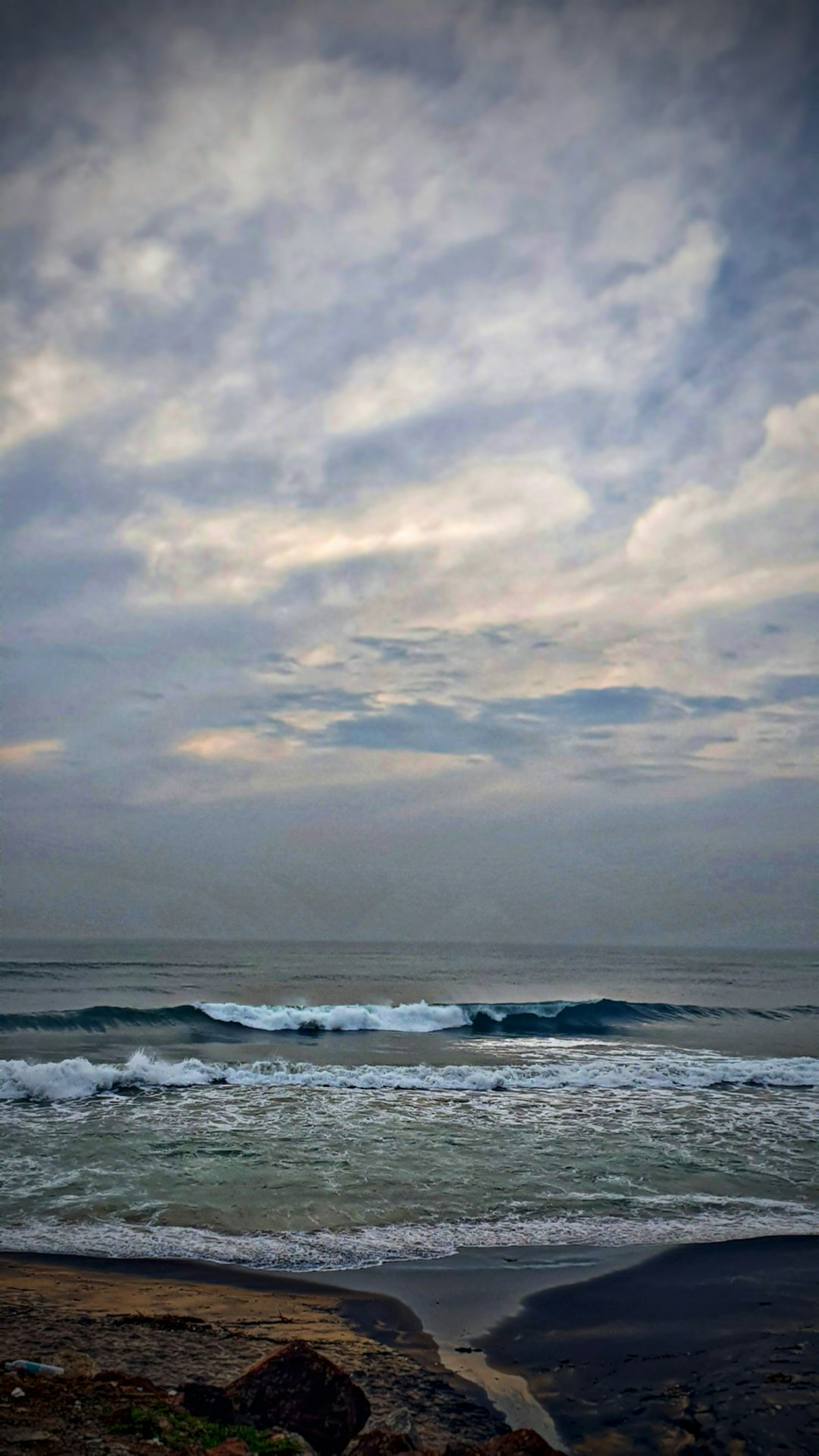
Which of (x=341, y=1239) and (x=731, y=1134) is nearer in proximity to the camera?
(x=341, y=1239)

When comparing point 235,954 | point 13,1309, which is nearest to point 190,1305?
point 13,1309

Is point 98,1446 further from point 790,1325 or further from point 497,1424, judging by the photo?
point 790,1325

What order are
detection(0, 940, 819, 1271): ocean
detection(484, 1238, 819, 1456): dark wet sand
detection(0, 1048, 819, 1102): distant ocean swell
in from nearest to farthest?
detection(484, 1238, 819, 1456): dark wet sand → detection(0, 940, 819, 1271): ocean → detection(0, 1048, 819, 1102): distant ocean swell

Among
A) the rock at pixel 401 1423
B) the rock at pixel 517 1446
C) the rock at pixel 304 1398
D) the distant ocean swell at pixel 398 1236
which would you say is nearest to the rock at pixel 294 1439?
the rock at pixel 304 1398

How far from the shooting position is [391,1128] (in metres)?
13.9

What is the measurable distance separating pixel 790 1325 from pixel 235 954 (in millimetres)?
68324

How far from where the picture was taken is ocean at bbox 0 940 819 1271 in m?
9.10

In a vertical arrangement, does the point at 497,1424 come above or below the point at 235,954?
above

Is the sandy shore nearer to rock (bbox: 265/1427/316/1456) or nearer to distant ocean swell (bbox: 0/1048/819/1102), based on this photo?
rock (bbox: 265/1427/316/1456)

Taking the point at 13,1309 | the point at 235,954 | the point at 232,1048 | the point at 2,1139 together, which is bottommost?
the point at 235,954

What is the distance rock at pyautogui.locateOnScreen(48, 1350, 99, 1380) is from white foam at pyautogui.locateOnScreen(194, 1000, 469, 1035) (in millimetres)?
24080

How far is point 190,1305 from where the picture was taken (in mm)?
6941

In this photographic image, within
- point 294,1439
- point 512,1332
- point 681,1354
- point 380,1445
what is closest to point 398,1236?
point 512,1332

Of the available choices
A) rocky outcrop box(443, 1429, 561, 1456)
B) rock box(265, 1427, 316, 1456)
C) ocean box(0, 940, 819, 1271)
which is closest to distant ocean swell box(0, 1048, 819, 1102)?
ocean box(0, 940, 819, 1271)
